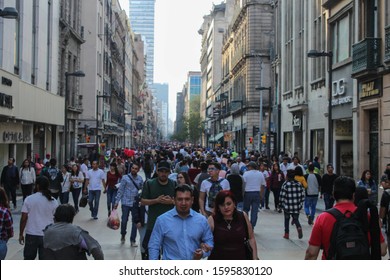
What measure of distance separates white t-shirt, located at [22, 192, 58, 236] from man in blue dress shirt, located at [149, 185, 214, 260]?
10.3 feet

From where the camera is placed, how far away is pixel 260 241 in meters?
12.2

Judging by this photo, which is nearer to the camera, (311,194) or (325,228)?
(325,228)

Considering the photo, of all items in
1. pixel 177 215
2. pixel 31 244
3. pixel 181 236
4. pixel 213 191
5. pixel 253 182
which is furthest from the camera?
pixel 253 182

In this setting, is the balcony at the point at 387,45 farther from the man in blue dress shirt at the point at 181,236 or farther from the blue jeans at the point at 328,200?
the man in blue dress shirt at the point at 181,236

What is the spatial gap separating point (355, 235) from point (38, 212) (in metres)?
4.68

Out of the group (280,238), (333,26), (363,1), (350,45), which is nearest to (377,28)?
(363,1)

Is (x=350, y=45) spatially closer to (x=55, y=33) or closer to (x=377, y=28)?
(x=377, y=28)

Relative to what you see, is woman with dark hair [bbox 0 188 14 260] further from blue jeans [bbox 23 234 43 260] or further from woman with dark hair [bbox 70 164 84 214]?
woman with dark hair [bbox 70 164 84 214]

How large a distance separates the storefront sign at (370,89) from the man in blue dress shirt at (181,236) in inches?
668

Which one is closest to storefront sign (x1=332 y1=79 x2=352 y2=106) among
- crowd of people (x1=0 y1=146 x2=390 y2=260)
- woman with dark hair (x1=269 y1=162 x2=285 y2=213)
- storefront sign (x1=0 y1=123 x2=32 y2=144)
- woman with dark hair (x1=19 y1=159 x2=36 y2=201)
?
woman with dark hair (x1=269 y1=162 x2=285 y2=213)

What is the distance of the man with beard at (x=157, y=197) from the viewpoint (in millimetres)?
8132

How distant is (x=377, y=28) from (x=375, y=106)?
302 centimetres

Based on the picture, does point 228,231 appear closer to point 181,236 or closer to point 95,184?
point 181,236

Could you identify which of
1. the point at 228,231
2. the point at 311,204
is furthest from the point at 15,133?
the point at 228,231
